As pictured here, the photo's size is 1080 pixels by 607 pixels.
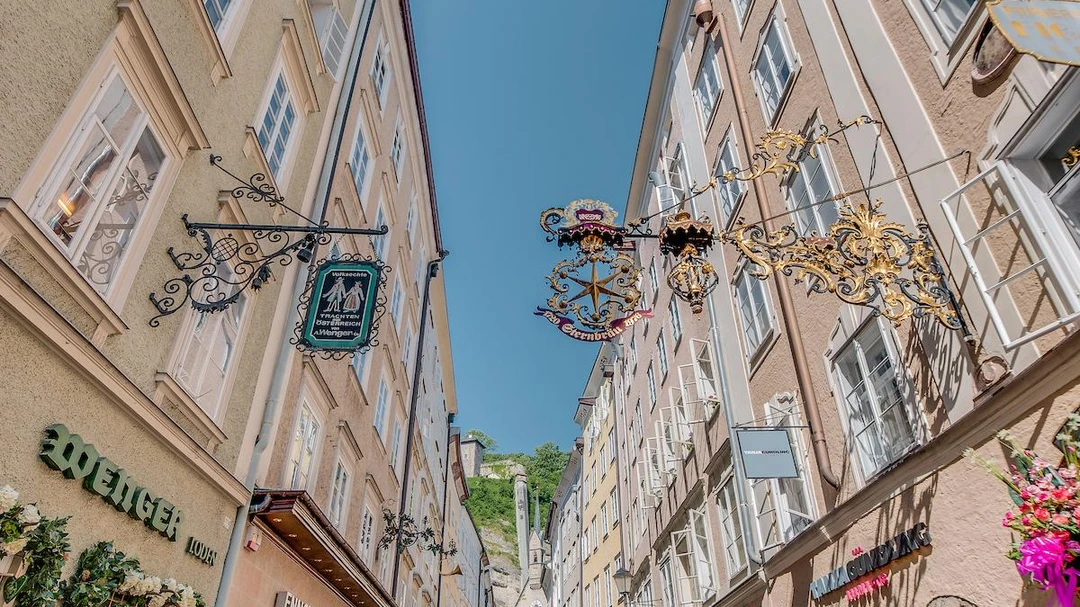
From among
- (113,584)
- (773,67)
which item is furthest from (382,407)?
(773,67)

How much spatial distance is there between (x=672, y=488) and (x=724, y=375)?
17.7ft

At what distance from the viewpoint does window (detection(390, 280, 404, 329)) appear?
723 inches

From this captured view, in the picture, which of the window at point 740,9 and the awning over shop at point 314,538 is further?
the window at point 740,9

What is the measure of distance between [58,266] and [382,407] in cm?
1257

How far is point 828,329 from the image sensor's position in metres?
9.55

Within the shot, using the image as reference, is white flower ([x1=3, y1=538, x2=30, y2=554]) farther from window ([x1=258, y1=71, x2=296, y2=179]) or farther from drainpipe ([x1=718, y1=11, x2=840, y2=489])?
drainpipe ([x1=718, y1=11, x2=840, y2=489])

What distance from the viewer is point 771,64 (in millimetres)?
12594

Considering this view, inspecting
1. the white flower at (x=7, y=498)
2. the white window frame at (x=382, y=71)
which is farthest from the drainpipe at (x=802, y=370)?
the white window frame at (x=382, y=71)

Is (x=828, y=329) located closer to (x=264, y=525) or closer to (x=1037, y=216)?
(x=1037, y=216)

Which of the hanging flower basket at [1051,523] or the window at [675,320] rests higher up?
the window at [675,320]

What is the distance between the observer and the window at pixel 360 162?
14.4 m

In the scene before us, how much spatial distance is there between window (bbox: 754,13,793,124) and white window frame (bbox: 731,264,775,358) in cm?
307

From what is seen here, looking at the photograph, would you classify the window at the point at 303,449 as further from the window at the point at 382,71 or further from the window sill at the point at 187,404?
the window at the point at 382,71

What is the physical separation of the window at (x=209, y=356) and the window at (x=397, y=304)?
9135 mm
